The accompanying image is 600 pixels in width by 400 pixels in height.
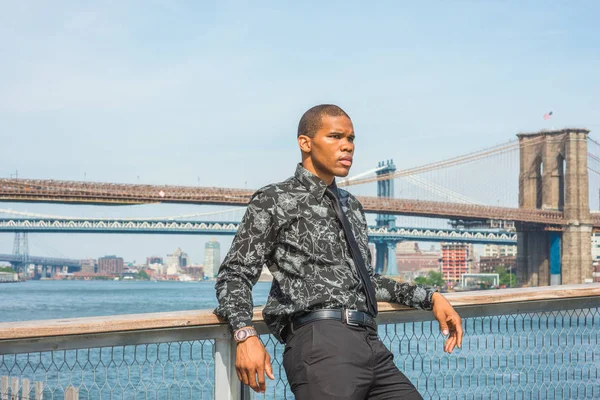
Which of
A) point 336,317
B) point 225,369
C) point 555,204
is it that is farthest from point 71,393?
point 555,204

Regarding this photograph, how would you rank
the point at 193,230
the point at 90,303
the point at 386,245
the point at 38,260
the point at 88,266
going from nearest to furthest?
the point at 90,303 → the point at 193,230 → the point at 386,245 → the point at 38,260 → the point at 88,266

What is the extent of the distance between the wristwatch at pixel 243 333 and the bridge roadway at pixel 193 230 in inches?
1542

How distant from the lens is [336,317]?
6.51 feet

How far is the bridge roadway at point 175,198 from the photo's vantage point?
27.1 metres

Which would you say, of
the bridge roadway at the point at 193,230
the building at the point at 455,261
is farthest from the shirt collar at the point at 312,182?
the building at the point at 455,261

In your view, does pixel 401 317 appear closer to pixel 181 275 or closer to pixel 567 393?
pixel 567 393

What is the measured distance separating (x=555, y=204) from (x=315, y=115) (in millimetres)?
37119

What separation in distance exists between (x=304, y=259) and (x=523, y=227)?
33.8m

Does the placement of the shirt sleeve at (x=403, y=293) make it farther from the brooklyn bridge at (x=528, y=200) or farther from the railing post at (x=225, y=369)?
the brooklyn bridge at (x=528, y=200)

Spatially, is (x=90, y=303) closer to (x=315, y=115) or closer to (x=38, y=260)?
(x=315, y=115)

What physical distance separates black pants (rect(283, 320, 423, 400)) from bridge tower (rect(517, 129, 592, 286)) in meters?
33.3

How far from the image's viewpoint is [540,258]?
35500 millimetres

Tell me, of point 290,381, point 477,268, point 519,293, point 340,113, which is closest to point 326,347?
point 290,381

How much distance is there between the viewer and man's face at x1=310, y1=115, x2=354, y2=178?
2088 mm
